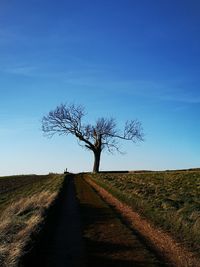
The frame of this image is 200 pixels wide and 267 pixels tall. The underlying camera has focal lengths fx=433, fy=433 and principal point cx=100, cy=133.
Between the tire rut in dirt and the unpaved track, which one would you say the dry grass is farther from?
the tire rut in dirt

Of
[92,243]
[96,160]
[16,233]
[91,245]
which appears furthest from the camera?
[96,160]

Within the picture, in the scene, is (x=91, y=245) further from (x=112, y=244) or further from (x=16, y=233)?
(x=16, y=233)

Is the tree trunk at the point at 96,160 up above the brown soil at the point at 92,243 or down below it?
above

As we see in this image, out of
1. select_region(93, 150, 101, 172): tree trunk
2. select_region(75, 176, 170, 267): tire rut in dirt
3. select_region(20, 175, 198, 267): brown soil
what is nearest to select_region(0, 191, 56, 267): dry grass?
select_region(20, 175, 198, 267): brown soil

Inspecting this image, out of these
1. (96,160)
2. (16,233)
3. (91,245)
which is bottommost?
(91,245)

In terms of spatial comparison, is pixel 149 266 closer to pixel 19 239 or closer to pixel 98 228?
pixel 19 239

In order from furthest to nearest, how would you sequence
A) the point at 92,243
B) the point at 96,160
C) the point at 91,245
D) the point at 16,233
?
the point at 96,160, the point at 16,233, the point at 92,243, the point at 91,245

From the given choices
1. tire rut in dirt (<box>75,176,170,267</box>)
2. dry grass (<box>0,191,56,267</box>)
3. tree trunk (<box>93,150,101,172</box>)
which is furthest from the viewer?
tree trunk (<box>93,150,101,172</box>)

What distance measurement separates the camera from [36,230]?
14094mm

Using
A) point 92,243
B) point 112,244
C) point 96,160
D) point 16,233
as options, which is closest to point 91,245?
point 92,243

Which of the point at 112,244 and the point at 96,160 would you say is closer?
the point at 112,244

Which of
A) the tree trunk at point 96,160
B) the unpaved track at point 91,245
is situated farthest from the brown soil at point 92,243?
the tree trunk at point 96,160

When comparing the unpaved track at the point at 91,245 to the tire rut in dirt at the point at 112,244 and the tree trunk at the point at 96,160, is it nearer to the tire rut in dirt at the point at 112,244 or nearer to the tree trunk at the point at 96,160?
the tire rut in dirt at the point at 112,244

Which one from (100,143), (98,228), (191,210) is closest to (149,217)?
(191,210)
